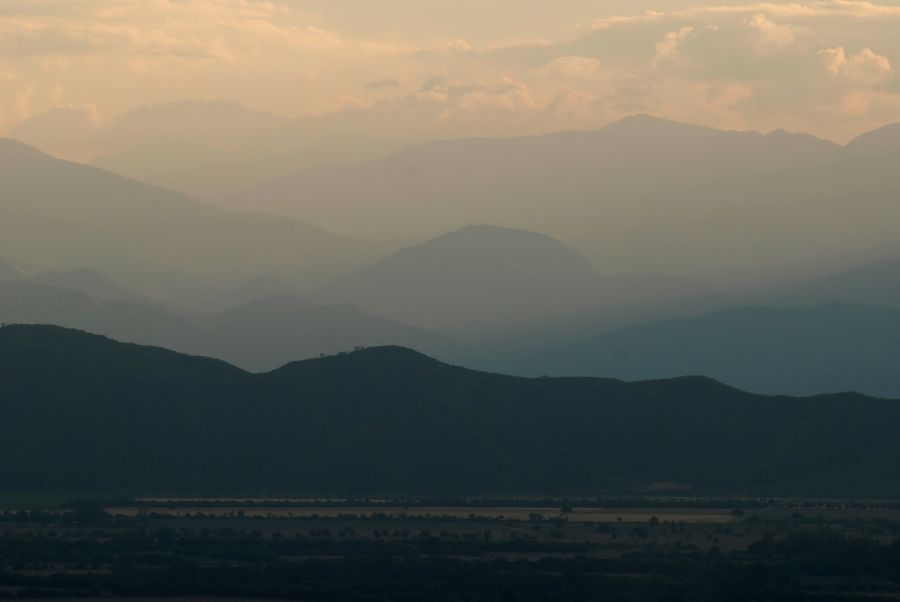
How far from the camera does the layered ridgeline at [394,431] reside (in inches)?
5694

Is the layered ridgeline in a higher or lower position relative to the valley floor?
higher

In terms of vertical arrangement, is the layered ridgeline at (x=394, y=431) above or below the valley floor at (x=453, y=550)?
above

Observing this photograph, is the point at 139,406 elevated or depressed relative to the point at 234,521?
elevated

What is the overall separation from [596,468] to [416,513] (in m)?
28.3

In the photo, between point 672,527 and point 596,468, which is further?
point 596,468

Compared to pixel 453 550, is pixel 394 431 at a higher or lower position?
higher

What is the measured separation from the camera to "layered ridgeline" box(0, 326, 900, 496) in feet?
474

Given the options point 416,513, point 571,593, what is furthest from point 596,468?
point 571,593

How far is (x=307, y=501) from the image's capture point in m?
136

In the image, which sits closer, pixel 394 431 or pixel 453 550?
pixel 453 550

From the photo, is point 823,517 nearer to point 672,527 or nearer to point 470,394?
point 672,527

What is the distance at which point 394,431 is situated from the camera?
151750 mm

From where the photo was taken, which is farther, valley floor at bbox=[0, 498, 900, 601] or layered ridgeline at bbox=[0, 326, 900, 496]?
layered ridgeline at bbox=[0, 326, 900, 496]

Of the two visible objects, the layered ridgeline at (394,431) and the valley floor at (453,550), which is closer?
the valley floor at (453,550)
